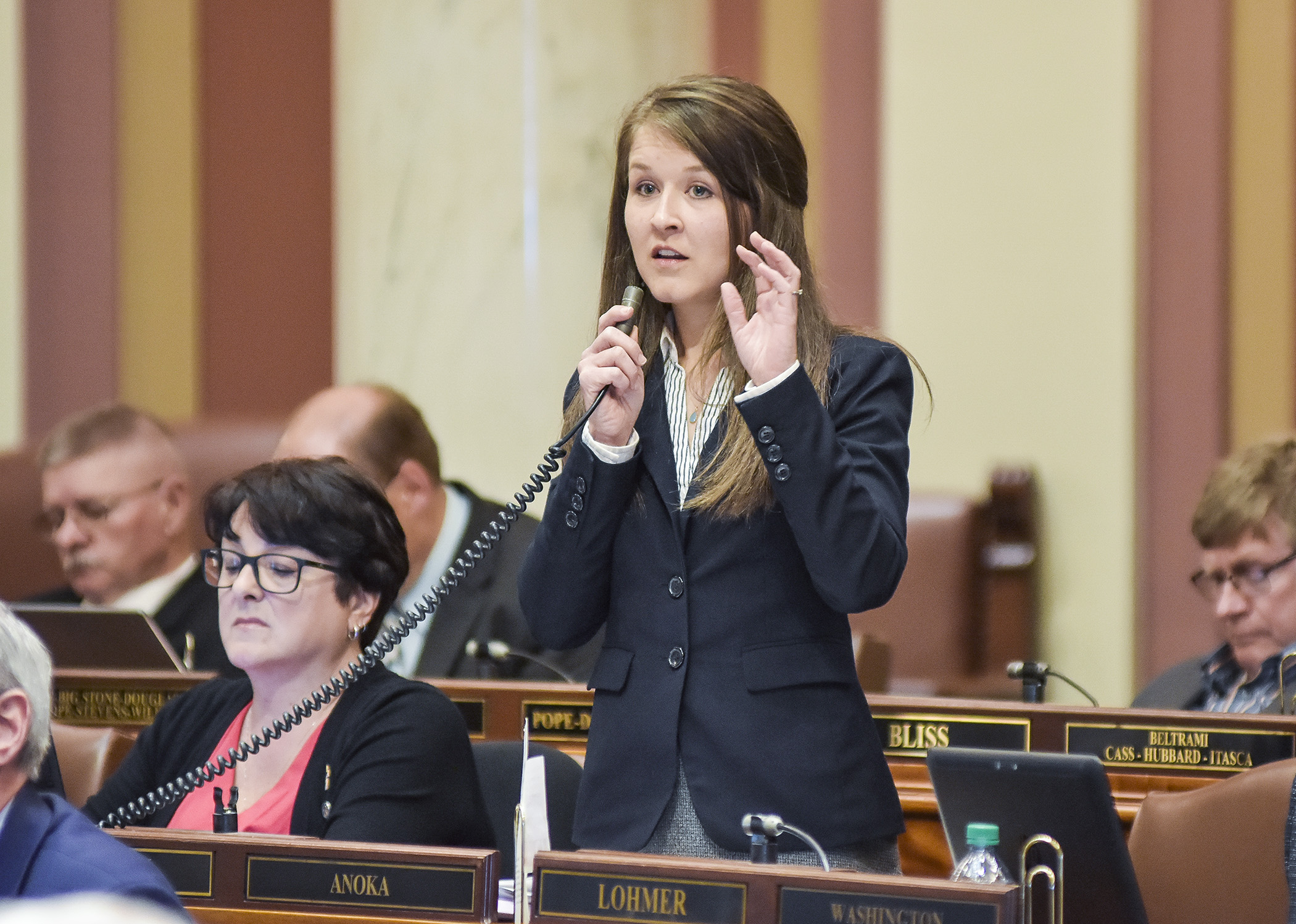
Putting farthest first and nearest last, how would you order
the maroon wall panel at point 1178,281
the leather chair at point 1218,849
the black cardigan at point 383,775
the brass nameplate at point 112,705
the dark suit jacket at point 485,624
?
the maroon wall panel at point 1178,281
the dark suit jacket at point 485,624
the brass nameplate at point 112,705
the black cardigan at point 383,775
the leather chair at point 1218,849

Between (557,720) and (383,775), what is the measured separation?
642mm

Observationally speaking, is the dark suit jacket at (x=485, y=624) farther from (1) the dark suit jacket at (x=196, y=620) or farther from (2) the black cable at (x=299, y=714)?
(2) the black cable at (x=299, y=714)

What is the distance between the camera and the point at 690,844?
6.79ft

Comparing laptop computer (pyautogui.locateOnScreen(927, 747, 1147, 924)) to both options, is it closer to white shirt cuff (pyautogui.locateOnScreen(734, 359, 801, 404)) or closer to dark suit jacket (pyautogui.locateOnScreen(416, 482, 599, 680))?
white shirt cuff (pyautogui.locateOnScreen(734, 359, 801, 404))

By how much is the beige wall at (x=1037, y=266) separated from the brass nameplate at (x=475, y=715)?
230cm

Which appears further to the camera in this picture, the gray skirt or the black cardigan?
the black cardigan

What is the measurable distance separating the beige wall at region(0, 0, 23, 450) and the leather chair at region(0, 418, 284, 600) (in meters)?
0.40

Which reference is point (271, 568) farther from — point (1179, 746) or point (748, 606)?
point (1179, 746)

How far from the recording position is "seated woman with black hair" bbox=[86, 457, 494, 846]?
2533mm

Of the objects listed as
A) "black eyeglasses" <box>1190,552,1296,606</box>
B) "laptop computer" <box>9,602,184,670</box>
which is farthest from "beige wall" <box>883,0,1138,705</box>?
"laptop computer" <box>9,602,184,670</box>

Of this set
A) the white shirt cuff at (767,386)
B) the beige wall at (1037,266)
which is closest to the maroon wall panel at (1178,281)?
the beige wall at (1037,266)

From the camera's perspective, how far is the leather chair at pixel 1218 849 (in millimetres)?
2369

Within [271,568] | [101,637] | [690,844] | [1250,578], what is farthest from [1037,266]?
[690,844]

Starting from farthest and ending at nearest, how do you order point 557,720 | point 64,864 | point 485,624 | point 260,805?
point 485,624 < point 557,720 < point 260,805 < point 64,864
